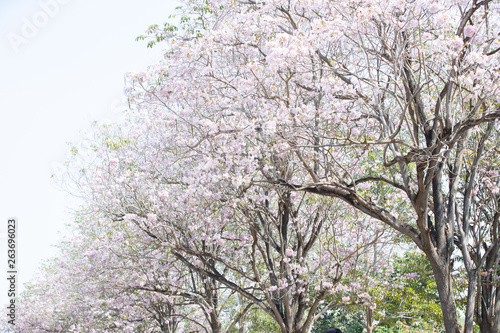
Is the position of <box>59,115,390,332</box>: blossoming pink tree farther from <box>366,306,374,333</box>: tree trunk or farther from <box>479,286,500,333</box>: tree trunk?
<box>366,306,374,333</box>: tree trunk

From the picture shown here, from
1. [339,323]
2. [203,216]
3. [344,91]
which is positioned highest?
[344,91]

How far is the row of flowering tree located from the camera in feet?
19.7

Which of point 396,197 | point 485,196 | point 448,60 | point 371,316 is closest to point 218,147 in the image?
point 448,60

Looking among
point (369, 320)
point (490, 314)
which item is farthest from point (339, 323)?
point (490, 314)

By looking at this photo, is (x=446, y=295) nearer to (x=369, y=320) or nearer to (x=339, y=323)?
(x=369, y=320)

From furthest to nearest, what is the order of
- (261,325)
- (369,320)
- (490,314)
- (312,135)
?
(261,325) → (369,320) → (490,314) → (312,135)

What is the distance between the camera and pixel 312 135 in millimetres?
6828

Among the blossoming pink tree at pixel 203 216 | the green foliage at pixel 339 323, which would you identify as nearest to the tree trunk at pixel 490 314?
the blossoming pink tree at pixel 203 216

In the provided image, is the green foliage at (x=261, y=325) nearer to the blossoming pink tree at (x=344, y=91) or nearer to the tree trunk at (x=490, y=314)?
the tree trunk at (x=490, y=314)

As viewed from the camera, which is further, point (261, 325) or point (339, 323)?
point (339, 323)

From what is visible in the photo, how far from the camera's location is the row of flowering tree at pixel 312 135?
600cm

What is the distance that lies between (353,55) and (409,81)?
154 cm

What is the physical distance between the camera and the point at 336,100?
7152 mm

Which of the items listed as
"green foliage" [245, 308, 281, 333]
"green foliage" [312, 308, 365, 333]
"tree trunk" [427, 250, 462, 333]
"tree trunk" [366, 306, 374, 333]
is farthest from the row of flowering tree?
"green foliage" [312, 308, 365, 333]
